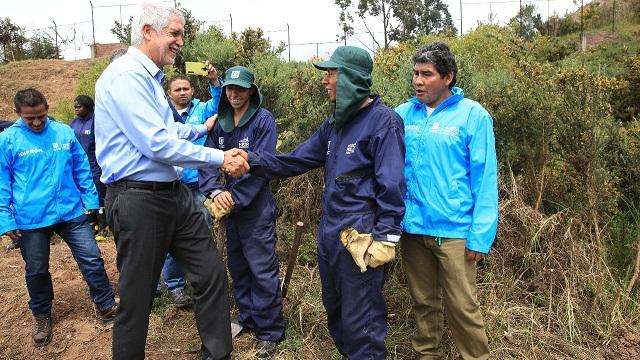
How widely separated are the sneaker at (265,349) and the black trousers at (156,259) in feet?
1.06

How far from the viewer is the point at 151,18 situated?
9.35 feet

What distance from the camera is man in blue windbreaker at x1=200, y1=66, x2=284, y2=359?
11.4 ft

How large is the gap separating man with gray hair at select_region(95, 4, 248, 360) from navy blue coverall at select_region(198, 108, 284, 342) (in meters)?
0.48

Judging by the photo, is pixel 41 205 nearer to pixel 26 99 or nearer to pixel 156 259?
pixel 26 99

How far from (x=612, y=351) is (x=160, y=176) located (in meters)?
3.28

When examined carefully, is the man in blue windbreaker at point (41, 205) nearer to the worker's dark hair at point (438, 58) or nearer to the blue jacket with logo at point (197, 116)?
the blue jacket with logo at point (197, 116)

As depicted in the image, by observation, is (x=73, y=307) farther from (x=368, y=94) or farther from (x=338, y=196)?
(x=368, y=94)

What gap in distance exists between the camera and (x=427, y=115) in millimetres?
3035

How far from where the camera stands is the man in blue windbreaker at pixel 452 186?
2.85m

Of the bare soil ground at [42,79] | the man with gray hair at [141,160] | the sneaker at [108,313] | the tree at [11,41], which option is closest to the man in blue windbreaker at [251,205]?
the man with gray hair at [141,160]

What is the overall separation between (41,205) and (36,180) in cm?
23

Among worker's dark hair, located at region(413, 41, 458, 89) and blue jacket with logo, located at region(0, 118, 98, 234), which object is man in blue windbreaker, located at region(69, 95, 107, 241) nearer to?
blue jacket with logo, located at region(0, 118, 98, 234)

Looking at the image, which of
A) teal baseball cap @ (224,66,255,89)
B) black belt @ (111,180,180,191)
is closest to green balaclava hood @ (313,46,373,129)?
teal baseball cap @ (224,66,255,89)

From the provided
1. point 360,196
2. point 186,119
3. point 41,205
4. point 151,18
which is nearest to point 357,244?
point 360,196
